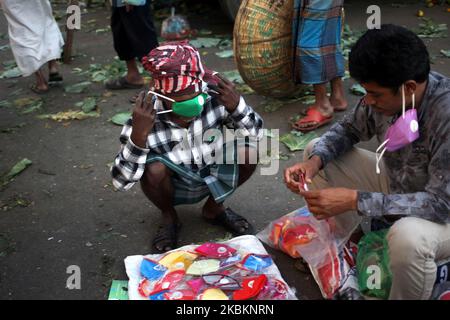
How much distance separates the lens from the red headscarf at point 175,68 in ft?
7.75

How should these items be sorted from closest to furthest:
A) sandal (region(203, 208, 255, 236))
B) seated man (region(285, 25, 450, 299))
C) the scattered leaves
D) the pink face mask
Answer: seated man (region(285, 25, 450, 299)) < the pink face mask < sandal (region(203, 208, 255, 236)) < the scattered leaves

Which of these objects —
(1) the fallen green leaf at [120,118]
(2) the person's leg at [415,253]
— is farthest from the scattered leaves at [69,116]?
(2) the person's leg at [415,253]

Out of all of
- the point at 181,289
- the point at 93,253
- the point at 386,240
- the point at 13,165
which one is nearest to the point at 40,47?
the point at 13,165

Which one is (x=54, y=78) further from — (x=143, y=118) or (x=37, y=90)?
(x=143, y=118)

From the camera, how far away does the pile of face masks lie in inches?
90.5

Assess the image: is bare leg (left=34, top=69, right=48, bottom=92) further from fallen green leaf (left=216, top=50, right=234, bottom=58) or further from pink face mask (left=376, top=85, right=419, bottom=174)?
pink face mask (left=376, top=85, right=419, bottom=174)

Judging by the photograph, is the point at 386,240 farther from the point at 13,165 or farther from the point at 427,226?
the point at 13,165

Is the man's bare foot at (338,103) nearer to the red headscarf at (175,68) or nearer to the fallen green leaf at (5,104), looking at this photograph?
the red headscarf at (175,68)

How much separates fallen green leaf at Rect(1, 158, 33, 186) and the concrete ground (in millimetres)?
45

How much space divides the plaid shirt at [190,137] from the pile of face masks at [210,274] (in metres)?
0.41

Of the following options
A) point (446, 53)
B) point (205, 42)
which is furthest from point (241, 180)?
point (205, 42)

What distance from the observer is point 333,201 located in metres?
2.08

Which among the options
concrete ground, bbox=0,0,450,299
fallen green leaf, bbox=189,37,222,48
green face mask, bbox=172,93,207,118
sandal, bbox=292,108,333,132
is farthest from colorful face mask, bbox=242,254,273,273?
fallen green leaf, bbox=189,37,222,48

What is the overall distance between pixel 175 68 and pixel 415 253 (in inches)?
50.6
